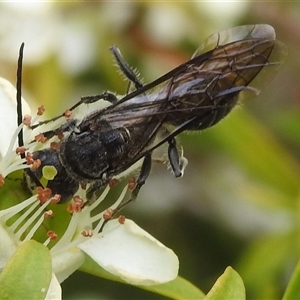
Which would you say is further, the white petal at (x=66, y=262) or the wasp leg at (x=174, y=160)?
the wasp leg at (x=174, y=160)

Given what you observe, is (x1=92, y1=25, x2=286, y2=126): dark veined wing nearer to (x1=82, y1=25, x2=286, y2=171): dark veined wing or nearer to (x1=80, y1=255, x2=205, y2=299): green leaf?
(x1=82, y1=25, x2=286, y2=171): dark veined wing

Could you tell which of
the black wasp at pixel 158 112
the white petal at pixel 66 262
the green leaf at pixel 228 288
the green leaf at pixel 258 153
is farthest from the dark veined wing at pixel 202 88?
the green leaf at pixel 258 153

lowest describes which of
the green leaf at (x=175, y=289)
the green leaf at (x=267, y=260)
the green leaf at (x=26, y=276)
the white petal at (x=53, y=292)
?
the green leaf at (x=267, y=260)

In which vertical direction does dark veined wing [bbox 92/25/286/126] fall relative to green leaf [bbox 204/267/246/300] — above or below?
above

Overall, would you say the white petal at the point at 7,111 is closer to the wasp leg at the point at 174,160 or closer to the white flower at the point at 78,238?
the white flower at the point at 78,238

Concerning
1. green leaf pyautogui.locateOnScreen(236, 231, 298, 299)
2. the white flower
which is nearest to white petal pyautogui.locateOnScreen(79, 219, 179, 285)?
the white flower

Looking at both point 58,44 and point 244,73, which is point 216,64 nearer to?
point 244,73

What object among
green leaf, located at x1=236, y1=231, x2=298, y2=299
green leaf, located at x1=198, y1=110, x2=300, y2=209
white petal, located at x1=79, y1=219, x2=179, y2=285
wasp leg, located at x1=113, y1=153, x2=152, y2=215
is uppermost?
wasp leg, located at x1=113, y1=153, x2=152, y2=215
